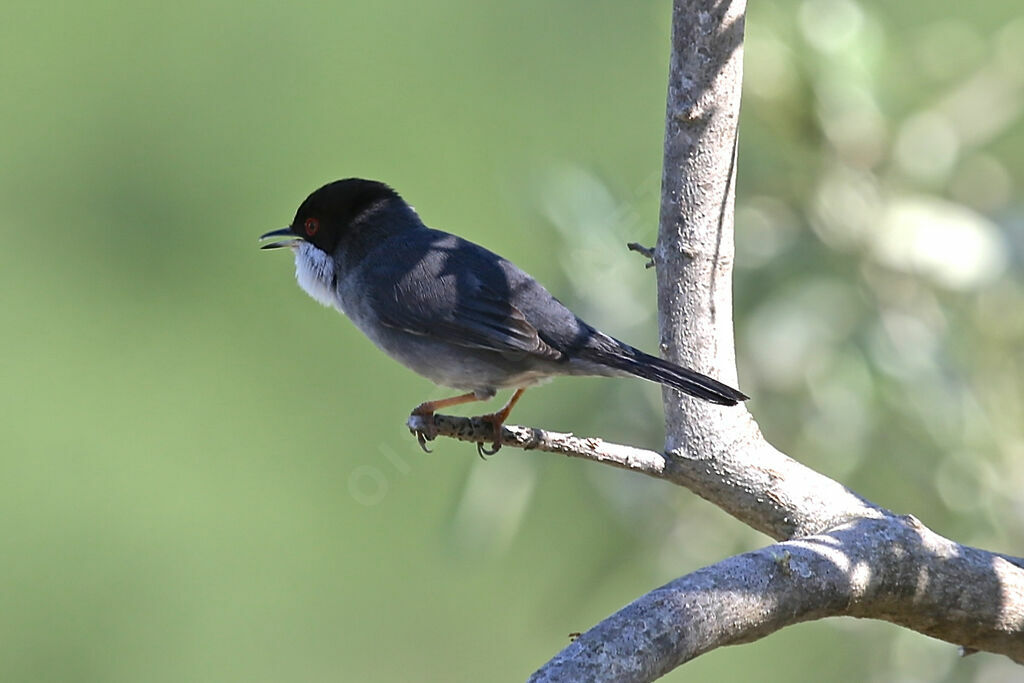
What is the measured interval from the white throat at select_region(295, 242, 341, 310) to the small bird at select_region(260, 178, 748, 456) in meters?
0.02

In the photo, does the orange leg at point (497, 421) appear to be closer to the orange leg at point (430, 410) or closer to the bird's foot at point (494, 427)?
the bird's foot at point (494, 427)

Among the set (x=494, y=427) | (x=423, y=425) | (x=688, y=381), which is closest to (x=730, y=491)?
(x=688, y=381)

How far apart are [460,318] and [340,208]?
775 mm

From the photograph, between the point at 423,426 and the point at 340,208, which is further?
the point at 340,208

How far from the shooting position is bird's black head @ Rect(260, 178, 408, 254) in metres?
3.74

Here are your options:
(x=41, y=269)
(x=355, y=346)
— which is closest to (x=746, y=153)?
(x=355, y=346)

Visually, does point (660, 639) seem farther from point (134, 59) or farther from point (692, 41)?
point (134, 59)

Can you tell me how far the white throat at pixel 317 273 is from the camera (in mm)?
3699

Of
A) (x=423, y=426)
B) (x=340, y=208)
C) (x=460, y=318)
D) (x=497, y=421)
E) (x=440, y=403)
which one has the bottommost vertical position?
(x=423, y=426)

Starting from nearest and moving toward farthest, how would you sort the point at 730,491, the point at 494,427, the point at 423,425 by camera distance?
the point at 730,491, the point at 494,427, the point at 423,425

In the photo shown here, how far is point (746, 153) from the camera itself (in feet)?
12.5

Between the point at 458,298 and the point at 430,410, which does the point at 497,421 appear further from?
the point at 458,298

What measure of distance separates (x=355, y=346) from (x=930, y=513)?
5.50 m

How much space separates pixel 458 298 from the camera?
3.25m
